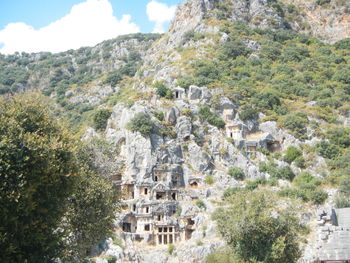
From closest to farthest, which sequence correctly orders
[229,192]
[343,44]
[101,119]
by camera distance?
[229,192] → [101,119] → [343,44]

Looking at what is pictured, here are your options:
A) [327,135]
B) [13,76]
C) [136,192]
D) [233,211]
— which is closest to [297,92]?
[327,135]

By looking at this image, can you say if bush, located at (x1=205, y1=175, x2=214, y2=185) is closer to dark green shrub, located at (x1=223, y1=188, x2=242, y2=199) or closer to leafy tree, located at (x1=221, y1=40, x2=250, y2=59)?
dark green shrub, located at (x1=223, y1=188, x2=242, y2=199)

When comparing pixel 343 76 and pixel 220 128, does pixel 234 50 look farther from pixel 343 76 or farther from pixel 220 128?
pixel 220 128

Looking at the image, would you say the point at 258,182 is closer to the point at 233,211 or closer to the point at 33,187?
the point at 233,211

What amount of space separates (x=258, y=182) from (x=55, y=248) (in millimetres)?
48588

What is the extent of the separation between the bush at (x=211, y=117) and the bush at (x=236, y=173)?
39.2ft

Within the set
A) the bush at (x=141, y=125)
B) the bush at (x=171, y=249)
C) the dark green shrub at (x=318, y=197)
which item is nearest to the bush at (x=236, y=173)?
the dark green shrub at (x=318, y=197)

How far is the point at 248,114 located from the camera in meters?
77.6

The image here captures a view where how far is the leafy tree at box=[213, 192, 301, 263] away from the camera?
35.9 m

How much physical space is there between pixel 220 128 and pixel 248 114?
6.46 meters

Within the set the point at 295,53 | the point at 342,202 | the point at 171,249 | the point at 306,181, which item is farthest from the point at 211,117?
the point at 295,53

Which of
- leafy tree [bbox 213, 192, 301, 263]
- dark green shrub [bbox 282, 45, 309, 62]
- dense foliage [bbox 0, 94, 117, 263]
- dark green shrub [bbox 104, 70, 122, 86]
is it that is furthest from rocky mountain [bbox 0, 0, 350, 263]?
dark green shrub [bbox 104, 70, 122, 86]

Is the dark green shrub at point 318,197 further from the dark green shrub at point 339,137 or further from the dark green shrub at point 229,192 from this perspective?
the dark green shrub at point 339,137

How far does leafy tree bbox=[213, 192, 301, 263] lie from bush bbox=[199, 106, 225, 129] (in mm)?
39655
